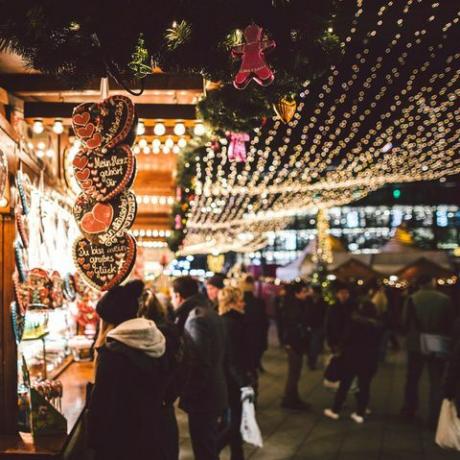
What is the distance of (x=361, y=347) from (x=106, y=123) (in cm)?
593

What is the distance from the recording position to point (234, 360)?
725cm

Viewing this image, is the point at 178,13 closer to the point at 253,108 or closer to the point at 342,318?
the point at 253,108

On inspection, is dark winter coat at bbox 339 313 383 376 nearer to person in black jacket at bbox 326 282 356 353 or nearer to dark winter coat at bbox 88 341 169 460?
person in black jacket at bbox 326 282 356 353

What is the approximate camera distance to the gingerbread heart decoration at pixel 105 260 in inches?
205

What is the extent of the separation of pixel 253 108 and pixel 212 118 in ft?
2.05

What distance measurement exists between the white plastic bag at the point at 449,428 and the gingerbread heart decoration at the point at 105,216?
12.4 feet

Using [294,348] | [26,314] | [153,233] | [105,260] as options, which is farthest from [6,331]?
[153,233]

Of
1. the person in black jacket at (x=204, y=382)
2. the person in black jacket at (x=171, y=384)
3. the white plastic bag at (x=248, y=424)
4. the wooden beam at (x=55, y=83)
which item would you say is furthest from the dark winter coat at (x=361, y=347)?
the person in black jacket at (x=171, y=384)

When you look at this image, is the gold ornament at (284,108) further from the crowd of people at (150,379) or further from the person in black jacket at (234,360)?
the person in black jacket at (234,360)

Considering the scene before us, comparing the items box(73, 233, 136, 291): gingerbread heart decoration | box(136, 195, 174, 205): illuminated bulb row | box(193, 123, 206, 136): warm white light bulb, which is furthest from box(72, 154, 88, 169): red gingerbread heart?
box(136, 195, 174, 205): illuminated bulb row

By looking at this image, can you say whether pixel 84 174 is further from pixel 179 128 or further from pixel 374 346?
pixel 374 346

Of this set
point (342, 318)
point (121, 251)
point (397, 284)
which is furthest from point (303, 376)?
point (397, 284)

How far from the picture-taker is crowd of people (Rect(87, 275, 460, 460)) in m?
3.93

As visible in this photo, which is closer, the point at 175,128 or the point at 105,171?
the point at 105,171
